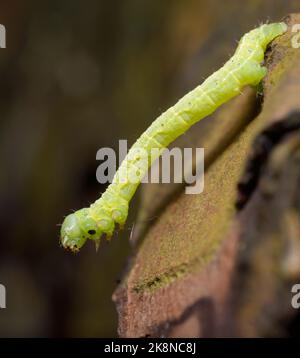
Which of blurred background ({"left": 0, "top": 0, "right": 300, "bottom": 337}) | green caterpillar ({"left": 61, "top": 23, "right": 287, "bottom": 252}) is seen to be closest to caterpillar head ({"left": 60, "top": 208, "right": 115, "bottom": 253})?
green caterpillar ({"left": 61, "top": 23, "right": 287, "bottom": 252})

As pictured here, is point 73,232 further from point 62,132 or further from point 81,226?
point 62,132

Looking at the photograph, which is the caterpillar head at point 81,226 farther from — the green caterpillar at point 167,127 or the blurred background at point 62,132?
the blurred background at point 62,132

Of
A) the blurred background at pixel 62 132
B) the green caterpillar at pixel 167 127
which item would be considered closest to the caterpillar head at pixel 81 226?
the green caterpillar at pixel 167 127

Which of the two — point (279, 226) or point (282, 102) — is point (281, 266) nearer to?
point (279, 226)

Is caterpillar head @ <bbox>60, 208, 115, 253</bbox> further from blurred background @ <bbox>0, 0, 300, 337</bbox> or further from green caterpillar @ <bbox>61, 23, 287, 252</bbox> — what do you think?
blurred background @ <bbox>0, 0, 300, 337</bbox>
